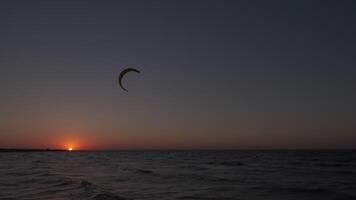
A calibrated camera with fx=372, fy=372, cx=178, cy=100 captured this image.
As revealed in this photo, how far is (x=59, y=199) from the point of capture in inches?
623

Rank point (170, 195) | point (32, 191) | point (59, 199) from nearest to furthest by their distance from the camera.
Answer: point (59, 199), point (170, 195), point (32, 191)

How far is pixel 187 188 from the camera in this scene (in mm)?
19812

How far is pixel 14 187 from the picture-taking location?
20156 millimetres

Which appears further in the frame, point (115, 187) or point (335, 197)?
point (115, 187)

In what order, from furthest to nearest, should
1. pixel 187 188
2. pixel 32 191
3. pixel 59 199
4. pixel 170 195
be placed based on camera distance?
pixel 187 188 < pixel 32 191 < pixel 170 195 < pixel 59 199

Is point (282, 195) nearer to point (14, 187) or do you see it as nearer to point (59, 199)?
point (59, 199)

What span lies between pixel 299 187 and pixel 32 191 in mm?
14036

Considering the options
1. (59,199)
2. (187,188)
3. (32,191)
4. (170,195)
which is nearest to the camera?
(59,199)

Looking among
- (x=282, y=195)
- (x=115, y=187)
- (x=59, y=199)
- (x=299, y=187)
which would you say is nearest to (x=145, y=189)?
(x=115, y=187)

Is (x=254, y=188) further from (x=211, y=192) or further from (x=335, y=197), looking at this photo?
(x=335, y=197)

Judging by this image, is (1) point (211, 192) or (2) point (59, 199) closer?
(2) point (59, 199)

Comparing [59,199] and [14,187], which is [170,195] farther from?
[14,187]

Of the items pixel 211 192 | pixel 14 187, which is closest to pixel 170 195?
pixel 211 192

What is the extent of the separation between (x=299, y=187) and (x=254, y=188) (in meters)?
2.68
